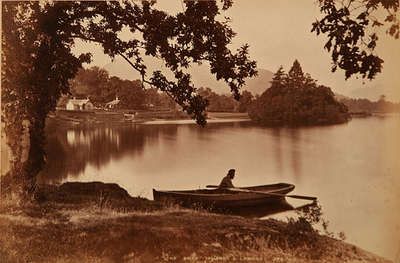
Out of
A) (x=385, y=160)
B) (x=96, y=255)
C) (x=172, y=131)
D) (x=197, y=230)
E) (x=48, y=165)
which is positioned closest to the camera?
(x=96, y=255)

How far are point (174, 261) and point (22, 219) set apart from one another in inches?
72.3

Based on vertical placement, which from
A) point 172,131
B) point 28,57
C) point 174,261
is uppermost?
point 28,57

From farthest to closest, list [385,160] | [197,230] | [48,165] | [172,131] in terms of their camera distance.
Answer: [172,131] → [48,165] → [385,160] → [197,230]

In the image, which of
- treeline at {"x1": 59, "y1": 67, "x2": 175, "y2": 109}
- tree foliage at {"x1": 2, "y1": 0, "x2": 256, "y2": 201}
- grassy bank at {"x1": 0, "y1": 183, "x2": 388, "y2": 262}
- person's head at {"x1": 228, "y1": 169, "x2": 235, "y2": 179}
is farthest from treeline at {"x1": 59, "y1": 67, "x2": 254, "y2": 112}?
grassy bank at {"x1": 0, "y1": 183, "x2": 388, "y2": 262}

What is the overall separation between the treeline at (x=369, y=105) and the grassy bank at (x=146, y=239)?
1640 millimetres

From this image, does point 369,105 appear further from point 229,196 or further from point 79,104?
point 79,104

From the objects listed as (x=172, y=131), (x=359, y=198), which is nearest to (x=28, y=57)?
(x=172, y=131)

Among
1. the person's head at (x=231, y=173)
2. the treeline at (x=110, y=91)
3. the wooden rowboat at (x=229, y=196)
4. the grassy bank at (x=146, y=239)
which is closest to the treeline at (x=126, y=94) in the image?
the treeline at (x=110, y=91)

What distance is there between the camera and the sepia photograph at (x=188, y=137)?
14.5 ft

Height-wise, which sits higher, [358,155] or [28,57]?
[28,57]

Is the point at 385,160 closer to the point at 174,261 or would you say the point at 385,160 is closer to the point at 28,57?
the point at 174,261

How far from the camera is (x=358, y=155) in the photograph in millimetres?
5203

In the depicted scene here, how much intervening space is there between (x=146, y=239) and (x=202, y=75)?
2142 mm

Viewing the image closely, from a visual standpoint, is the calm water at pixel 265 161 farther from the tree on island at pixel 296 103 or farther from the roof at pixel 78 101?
the roof at pixel 78 101
